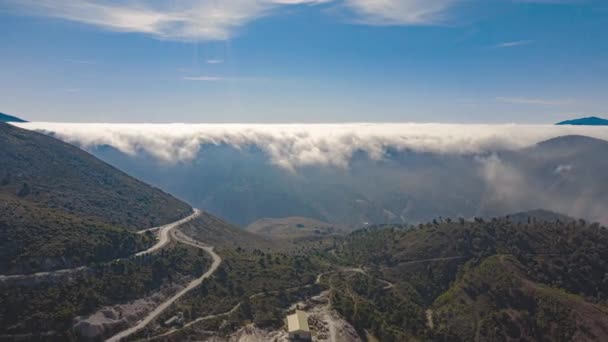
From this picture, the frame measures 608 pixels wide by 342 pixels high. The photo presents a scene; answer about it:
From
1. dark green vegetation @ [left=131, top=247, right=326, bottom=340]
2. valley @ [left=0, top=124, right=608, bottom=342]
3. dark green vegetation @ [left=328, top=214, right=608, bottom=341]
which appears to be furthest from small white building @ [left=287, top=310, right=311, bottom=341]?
dark green vegetation @ [left=328, top=214, right=608, bottom=341]

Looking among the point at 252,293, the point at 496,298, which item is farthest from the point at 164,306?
the point at 496,298

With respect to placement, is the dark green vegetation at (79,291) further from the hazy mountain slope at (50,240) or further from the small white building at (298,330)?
the small white building at (298,330)

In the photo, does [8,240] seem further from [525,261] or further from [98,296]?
[525,261]

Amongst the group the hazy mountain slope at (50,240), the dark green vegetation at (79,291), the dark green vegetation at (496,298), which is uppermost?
the hazy mountain slope at (50,240)

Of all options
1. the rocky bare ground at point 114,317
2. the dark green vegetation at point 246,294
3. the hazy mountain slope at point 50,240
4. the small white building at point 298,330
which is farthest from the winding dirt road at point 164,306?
the small white building at point 298,330

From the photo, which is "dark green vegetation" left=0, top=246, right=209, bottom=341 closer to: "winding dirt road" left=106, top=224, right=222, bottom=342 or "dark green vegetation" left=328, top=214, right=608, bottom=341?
"winding dirt road" left=106, top=224, right=222, bottom=342

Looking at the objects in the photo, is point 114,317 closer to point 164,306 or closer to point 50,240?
point 164,306

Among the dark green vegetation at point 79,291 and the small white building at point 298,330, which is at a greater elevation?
the dark green vegetation at point 79,291

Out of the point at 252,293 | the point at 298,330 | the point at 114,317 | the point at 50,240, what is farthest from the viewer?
the point at 252,293

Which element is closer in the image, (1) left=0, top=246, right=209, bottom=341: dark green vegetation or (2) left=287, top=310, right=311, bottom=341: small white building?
(1) left=0, top=246, right=209, bottom=341: dark green vegetation
